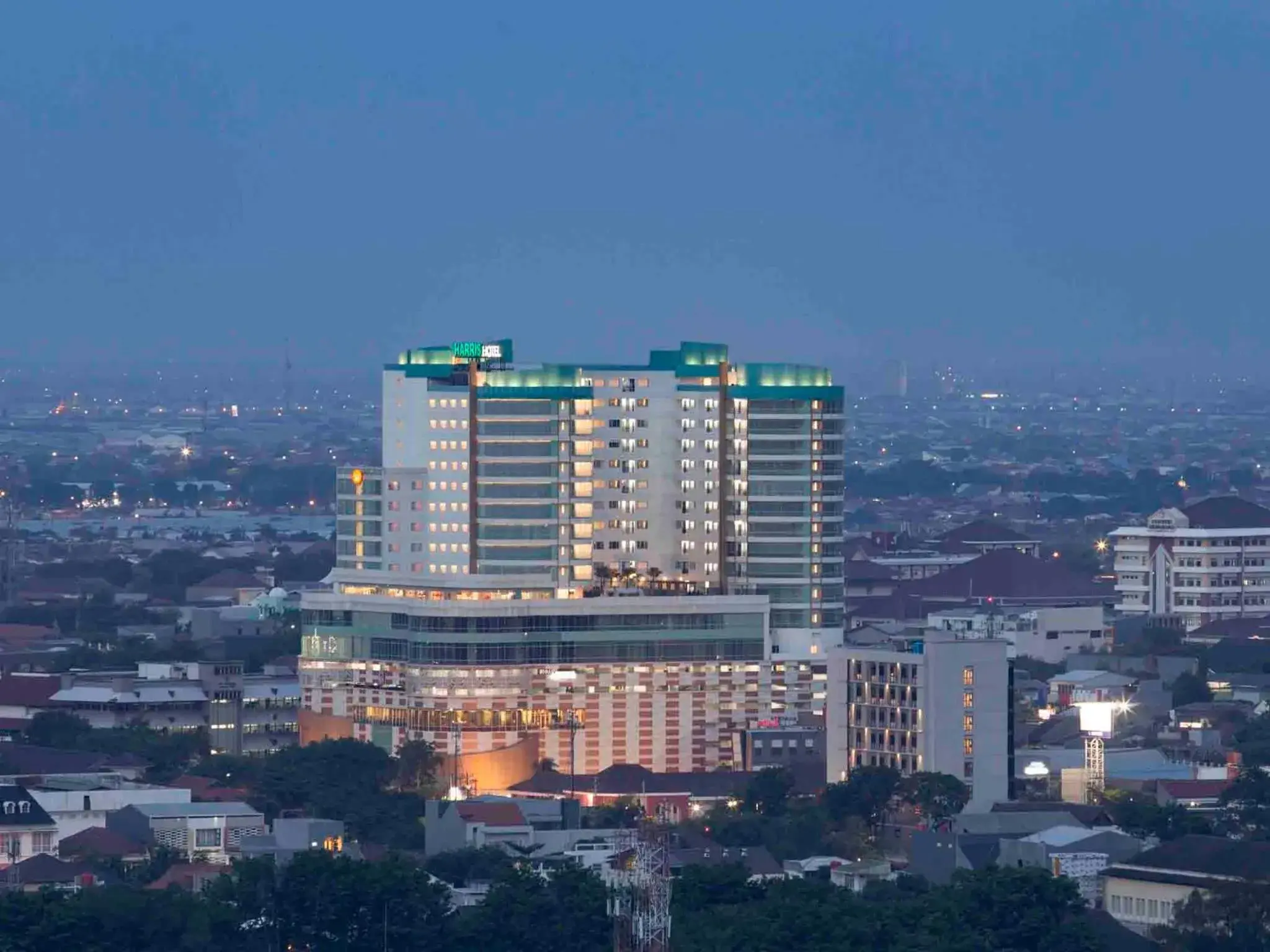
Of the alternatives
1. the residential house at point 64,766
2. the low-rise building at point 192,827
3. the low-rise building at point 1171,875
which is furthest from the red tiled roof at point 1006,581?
the low-rise building at point 1171,875

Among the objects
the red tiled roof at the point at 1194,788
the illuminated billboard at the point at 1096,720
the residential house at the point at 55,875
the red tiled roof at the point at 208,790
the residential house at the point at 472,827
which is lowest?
the residential house at the point at 55,875

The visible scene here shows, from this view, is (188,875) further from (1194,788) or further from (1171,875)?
(1194,788)

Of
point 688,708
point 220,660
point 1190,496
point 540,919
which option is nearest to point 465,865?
point 540,919

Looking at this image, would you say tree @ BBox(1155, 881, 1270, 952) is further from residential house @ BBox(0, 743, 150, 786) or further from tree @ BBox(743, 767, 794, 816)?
residential house @ BBox(0, 743, 150, 786)

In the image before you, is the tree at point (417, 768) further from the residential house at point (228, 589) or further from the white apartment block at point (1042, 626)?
the residential house at point (228, 589)

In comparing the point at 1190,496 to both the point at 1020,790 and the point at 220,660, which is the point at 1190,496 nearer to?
the point at 220,660

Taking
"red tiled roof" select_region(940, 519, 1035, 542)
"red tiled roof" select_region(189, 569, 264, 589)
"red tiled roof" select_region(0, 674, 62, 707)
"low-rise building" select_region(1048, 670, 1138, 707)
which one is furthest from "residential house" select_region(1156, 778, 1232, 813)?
"red tiled roof" select_region(940, 519, 1035, 542)
